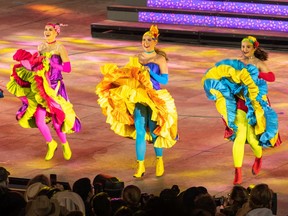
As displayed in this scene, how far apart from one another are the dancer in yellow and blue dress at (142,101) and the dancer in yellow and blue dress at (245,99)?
55 centimetres

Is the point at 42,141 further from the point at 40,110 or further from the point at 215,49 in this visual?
the point at 215,49

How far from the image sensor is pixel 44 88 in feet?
44.6

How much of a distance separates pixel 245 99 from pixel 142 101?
1145 mm

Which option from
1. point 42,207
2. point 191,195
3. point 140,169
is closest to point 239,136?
point 140,169

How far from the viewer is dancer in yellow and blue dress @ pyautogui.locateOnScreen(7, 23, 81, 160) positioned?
539 inches

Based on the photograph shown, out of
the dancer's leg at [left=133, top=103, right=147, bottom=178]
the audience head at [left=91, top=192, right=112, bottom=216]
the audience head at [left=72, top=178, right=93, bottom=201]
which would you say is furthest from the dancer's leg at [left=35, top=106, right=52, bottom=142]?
the audience head at [left=91, top=192, right=112, bottom=216]

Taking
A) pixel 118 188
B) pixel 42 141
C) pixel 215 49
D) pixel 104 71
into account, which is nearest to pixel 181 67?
pixel 215 49

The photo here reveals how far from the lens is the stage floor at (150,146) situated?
1341 cm

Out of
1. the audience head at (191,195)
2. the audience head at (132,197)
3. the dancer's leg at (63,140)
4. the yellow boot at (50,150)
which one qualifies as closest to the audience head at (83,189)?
the audience head at (132,197)

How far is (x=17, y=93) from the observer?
1377 cm

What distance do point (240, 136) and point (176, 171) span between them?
40.7 inches

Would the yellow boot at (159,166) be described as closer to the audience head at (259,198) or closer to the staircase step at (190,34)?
the audience head at (259,198)

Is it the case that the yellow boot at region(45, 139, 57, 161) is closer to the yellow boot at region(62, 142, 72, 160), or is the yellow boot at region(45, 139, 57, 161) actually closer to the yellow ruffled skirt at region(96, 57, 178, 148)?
the yellow boot at region(62, 142, 72, 160)

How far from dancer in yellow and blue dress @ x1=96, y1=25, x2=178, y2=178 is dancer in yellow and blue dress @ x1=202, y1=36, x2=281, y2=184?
548mm
